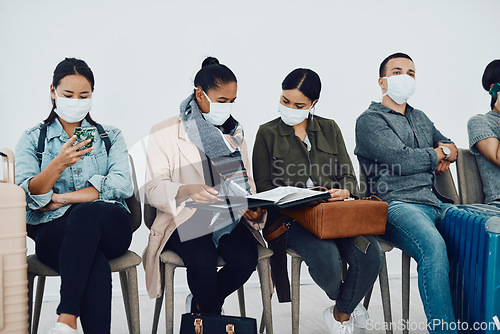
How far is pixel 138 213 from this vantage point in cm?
227

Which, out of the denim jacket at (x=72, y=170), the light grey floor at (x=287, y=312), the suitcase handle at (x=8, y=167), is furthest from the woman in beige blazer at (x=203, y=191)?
the light grey floor at (x=287, y=312)

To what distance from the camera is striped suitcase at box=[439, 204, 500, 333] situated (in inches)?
76.5

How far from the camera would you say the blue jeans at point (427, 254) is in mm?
2035

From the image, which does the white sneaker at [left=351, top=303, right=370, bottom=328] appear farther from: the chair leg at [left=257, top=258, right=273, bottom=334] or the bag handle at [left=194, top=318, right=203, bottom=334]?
the bag handle at [left=194, top=318, right=203, bottom=334]

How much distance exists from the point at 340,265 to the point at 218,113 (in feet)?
2.85

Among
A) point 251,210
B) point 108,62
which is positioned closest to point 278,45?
point 108,62

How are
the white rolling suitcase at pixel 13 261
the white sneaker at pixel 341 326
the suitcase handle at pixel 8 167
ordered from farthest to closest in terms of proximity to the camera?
1. the white sneaker at pixel 341 326
2. the suitcase handle at pixel 8 167
3. the white rolling suitcase at pixel 13 261

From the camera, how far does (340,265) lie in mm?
2098

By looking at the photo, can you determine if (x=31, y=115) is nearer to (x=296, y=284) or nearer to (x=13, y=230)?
(x=13, y=230)

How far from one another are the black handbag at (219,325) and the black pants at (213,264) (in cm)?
13

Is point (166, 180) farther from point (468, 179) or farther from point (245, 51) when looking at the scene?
point (468, 179)

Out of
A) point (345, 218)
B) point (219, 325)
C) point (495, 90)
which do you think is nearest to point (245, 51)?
point (495, 90)

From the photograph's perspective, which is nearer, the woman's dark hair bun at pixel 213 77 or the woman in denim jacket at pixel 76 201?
the woman in denim jacket at pixel 76 201

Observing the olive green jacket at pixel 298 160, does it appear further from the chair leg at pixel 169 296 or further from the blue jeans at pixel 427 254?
the chair leg at pixel 169 296
